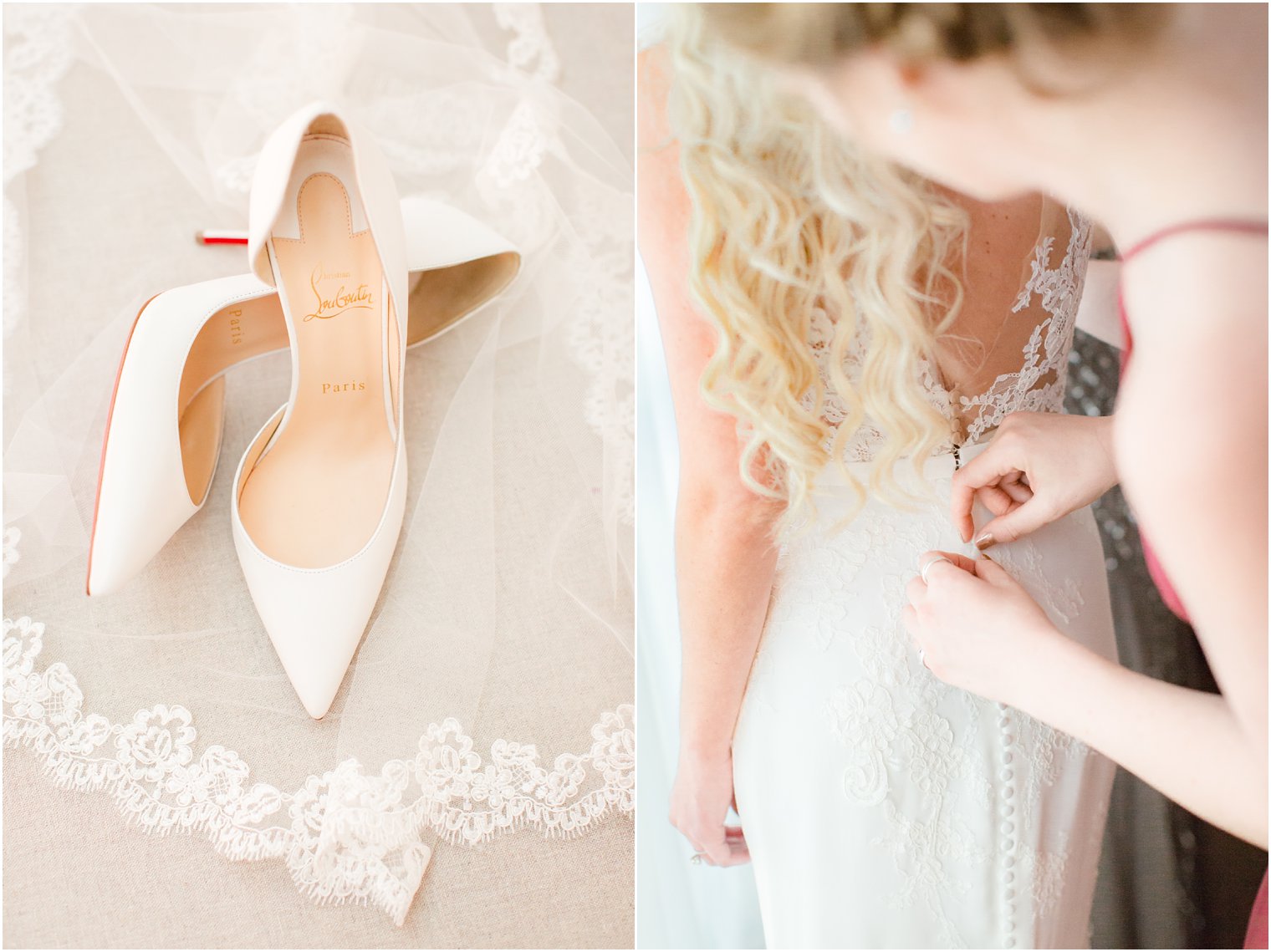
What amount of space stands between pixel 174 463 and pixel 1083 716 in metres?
0.74

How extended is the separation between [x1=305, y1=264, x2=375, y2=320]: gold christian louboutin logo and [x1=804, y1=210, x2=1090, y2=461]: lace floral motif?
598mm

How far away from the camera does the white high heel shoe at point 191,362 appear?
2.55ft

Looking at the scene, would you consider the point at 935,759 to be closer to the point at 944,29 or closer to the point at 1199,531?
the point at 1199,531

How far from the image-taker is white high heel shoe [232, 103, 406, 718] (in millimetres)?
811

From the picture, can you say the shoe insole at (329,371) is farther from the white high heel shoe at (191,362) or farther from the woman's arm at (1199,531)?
the woman's arm at (1199,531)

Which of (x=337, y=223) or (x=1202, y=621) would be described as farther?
(x=337, y=223)

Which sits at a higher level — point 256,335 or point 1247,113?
point 1247,113

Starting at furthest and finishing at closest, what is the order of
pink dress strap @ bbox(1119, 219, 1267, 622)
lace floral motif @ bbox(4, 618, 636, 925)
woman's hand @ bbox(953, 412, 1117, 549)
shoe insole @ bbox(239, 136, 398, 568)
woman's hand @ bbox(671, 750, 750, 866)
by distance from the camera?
shoe insole @ bbox(239, 136, 398, 568) < lace floral motif @ bbox(4, 618, 636, 925) < woman's hand @ bbox(671, 750, 750, 866) < woman's hand @ bbox(953, 412, 1117, 549) < pink dress strap @ bbox(1119, 219, 1267, 622)

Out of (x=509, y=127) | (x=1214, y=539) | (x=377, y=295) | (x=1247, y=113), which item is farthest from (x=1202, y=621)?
(x=509, y=127)

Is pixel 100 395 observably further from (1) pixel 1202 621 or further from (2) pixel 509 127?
(1) pixel 1202 621

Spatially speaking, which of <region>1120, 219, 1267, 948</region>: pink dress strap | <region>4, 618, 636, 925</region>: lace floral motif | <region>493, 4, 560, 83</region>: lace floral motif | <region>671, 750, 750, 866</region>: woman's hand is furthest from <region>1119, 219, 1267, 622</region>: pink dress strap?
<region>493, 4, 560, 83</region>: lace floral motif

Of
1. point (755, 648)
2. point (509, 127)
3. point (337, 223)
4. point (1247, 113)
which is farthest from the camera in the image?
point (509, 127)

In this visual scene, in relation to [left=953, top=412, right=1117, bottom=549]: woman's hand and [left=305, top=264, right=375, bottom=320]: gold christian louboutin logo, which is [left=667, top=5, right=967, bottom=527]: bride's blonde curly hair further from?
[left=305, top=264, right=375, bottom=320]: gold christian louboutin logo

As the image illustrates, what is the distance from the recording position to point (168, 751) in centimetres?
79
